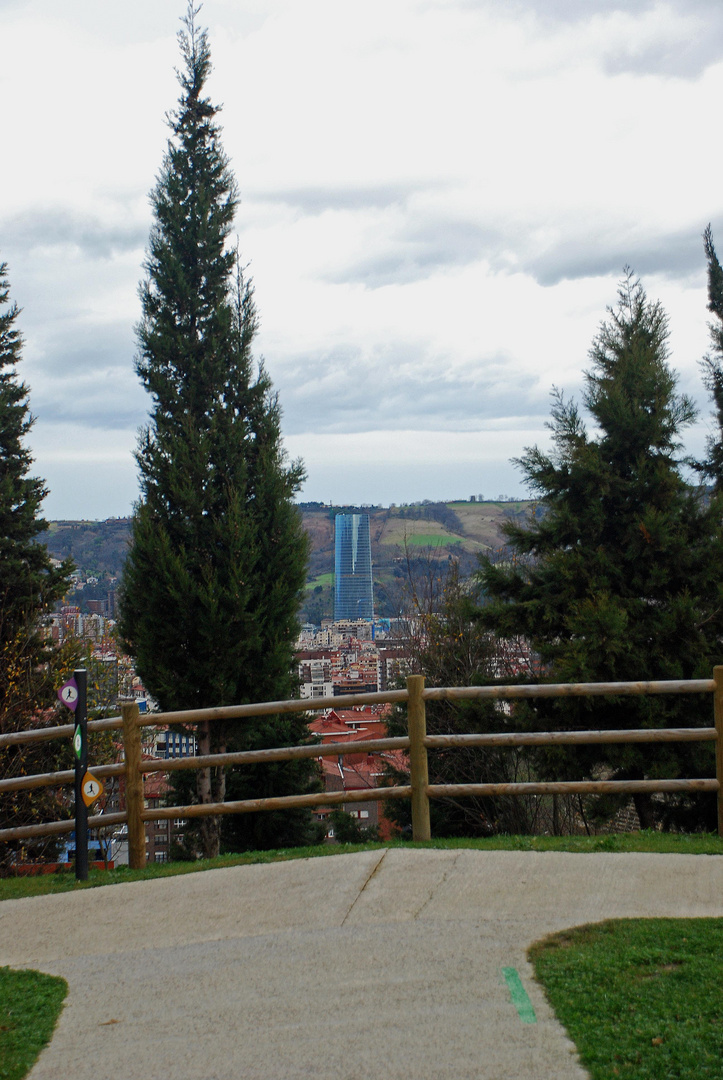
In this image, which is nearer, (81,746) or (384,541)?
(81,746)

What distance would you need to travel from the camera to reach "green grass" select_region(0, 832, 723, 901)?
20.8 ft

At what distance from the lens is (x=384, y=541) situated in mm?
60500

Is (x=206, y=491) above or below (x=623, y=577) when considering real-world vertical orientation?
above

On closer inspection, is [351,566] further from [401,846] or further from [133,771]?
[401,846]

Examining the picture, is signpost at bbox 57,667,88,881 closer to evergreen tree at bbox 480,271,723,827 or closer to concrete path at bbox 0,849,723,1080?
concrete path at bbox 0,849,723,1080

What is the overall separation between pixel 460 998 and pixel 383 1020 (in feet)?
1.29

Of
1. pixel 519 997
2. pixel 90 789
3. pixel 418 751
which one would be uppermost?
pixel 418 751

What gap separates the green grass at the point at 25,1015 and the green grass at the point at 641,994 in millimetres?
2278

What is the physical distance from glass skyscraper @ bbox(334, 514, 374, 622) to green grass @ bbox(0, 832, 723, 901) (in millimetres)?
43070

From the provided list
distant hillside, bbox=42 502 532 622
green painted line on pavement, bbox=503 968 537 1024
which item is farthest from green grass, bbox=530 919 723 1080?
distant hillside, bbox=42 502 532 622

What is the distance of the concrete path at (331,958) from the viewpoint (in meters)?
3.42

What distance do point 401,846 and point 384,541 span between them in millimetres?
54004

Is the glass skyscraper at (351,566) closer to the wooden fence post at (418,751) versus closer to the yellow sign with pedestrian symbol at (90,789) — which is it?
the wooden fence post at (418,751)

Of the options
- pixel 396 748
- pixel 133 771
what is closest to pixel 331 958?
pixel 396 748
